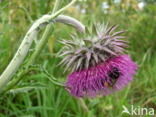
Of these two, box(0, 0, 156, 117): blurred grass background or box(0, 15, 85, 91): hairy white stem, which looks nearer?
box(0, 15, 85, 91): hairy white stem

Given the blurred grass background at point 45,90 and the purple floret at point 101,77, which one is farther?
the blurred grass background at point 45,90

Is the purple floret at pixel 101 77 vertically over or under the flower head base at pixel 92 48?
under

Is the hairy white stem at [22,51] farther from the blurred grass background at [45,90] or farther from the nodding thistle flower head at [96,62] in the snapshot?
the blurred grass background at [45,90]

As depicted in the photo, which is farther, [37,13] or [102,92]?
[37,13]

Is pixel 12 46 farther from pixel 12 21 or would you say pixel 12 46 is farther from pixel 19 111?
pixel 19 111

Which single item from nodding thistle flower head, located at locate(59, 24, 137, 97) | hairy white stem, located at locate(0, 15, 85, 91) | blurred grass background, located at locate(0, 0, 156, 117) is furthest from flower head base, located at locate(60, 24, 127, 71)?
blurred grass background, located at locate(0, 0, 156, 117)

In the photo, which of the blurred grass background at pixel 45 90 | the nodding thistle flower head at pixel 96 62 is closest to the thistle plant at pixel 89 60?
the nodding thistle flower head at pixel 96 62

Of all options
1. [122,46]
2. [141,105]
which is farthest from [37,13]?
[122,46]

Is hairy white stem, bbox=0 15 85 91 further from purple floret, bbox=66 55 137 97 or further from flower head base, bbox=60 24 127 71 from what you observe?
purple floret, bbox=66 55 137 97
